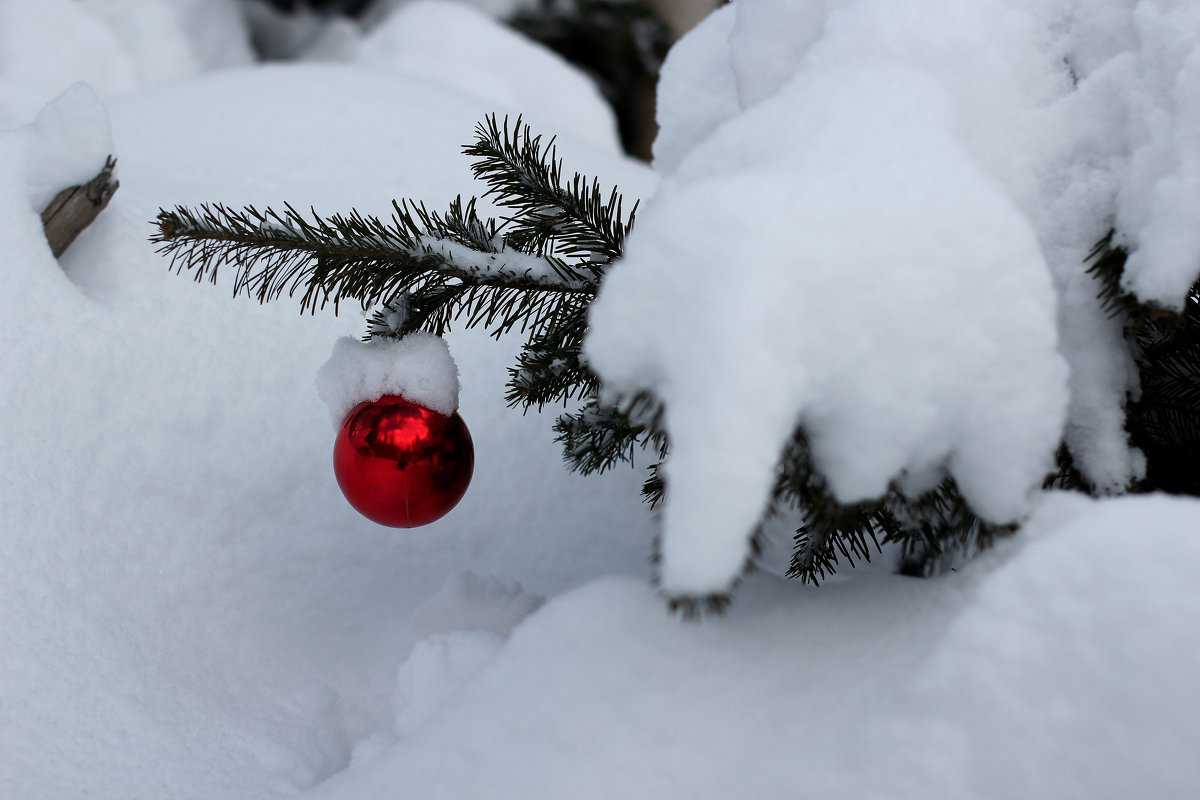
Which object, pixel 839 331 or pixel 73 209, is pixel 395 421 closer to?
pixel 839 331

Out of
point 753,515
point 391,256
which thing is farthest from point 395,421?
point 753,515

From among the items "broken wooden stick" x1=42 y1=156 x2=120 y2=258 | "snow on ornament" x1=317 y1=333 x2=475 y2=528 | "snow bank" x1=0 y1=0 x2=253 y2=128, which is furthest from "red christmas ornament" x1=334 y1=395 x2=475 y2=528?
"snow bank" x1=0 y1=0 x2=253 y2=128

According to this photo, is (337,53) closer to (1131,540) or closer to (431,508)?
(431,508)

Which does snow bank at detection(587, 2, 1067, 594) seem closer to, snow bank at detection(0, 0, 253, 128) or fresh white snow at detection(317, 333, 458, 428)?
fresh white snow at detection(317, 333, 458, 428)

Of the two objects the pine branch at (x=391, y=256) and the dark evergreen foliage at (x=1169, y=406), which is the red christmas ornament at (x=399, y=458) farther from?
the dark evergreen foliage at (x=1169, y=406)

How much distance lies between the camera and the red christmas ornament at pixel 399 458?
76cm

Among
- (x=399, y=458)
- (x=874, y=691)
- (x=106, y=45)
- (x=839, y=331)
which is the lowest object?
(x=874, y=691)

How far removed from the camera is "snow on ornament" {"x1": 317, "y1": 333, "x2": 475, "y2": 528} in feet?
2.50

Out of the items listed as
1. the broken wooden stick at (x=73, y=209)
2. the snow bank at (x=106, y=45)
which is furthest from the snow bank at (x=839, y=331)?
the snow bank at (x=106, y=45)

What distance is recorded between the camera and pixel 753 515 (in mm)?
467

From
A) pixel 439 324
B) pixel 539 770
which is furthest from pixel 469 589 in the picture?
pixel 539 770

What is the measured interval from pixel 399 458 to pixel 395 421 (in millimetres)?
32

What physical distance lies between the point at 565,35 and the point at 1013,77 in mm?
3650

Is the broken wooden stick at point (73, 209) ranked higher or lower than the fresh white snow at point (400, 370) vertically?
higher
